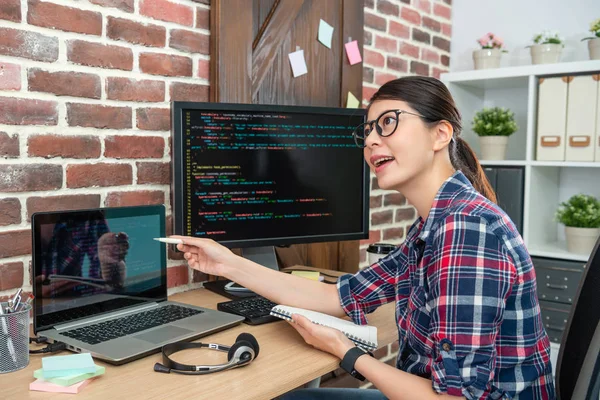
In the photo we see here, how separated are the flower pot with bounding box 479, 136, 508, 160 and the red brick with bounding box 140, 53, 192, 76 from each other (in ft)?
5.07

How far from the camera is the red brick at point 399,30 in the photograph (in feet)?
7.98

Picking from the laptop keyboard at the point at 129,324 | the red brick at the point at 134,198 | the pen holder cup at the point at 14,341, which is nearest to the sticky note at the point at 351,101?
the red brick at the point at 134,198

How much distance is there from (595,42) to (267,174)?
5.49ft

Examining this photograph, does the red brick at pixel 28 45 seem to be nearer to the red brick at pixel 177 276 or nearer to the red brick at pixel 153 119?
the red brick at pixel 153 119

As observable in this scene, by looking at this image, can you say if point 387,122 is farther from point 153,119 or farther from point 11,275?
point 11,275

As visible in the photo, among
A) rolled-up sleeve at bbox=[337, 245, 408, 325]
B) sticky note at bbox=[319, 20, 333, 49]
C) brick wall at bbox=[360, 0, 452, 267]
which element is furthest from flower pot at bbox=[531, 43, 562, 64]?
rolled-up sleeve at bbox=[337, 245, 408, 325]

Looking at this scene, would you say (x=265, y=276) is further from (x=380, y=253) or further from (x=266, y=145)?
(x=380, y=253)

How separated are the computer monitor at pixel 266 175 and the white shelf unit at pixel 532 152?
109 centimetres

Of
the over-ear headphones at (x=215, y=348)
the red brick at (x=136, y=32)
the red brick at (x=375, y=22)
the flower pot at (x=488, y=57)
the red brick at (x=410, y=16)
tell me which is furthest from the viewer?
the flower pot at (x=488, y=57)

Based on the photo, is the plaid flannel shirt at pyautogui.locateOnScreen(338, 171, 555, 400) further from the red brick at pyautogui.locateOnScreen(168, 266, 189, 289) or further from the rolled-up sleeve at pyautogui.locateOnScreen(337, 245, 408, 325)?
the red brick at pyautogui.locateOnScreen(168, 266, 189, 289)

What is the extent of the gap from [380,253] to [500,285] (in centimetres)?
81

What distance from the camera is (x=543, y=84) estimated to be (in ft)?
7.87

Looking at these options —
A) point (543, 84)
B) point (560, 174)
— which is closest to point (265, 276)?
point (543, 84)

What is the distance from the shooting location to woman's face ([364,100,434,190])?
118 cm
